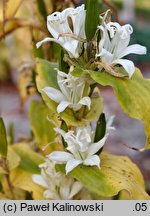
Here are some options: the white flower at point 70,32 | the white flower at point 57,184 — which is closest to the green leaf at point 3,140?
the white flower at point 57,184

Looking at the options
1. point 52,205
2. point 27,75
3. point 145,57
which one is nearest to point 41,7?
point 27,75

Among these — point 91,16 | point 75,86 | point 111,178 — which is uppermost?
point 91,16

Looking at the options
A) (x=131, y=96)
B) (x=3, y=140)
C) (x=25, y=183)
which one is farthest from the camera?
(x=25, y=183)

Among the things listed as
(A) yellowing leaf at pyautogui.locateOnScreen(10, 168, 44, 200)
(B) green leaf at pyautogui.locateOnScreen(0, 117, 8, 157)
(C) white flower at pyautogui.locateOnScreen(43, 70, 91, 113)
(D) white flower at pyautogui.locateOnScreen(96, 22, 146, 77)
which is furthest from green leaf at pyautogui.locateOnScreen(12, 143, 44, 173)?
(D) white flower at pyautogui.locateOnScreen(96, 22, 146, 77)

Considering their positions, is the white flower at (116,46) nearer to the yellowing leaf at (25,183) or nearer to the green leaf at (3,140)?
the green leaf at (3,140)

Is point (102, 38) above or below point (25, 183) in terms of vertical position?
above

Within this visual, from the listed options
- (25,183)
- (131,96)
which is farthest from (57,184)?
(131,96)

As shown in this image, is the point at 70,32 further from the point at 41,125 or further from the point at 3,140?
the point at 41,125
